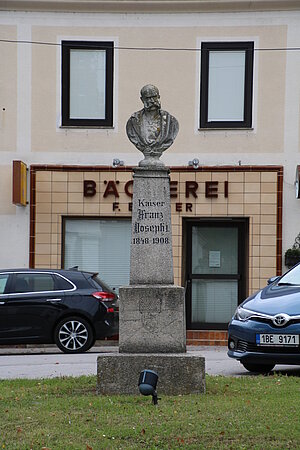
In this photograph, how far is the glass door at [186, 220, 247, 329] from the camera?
21750mm

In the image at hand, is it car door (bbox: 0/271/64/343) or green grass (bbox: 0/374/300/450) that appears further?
car door (bbox: 0/271/64/343)

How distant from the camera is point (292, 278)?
1357cm

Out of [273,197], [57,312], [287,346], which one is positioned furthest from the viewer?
[273,197]

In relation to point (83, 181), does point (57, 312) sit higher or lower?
lower

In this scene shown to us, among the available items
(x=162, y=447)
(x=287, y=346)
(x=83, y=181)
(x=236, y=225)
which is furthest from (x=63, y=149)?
(x=162, y=447)

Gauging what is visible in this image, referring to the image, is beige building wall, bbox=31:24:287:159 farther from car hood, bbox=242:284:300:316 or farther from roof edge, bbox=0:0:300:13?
car hood, bbox=242:284:300:316

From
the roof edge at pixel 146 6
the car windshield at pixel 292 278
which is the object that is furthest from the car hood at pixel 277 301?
the roof edge at pixel 146 6

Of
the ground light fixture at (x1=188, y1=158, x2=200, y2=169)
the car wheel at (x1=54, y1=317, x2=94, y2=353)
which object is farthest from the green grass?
the ground light fixture at (x1=188, y1=158, x2=200, y2=169)

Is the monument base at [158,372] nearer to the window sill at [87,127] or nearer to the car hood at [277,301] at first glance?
the car hood at [277,301]

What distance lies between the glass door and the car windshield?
7828mm

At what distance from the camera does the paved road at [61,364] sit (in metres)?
13.4

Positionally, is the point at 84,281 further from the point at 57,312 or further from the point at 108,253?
the point at 108,253

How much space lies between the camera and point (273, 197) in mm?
20938

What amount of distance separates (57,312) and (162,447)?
34.0 ft
